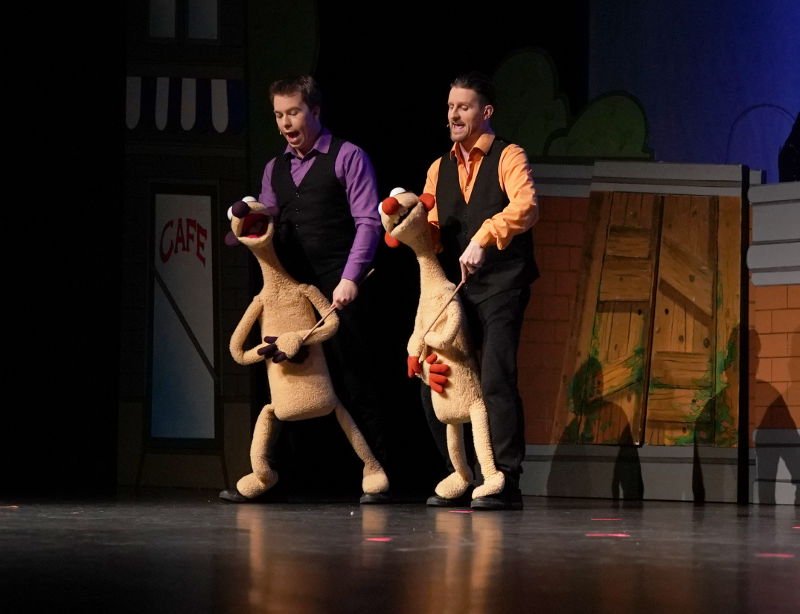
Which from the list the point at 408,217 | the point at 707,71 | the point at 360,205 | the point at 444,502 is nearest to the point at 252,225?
the point at 360,205

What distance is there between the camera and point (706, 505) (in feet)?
13.5

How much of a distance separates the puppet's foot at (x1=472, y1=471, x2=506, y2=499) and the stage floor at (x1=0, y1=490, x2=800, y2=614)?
0.08m

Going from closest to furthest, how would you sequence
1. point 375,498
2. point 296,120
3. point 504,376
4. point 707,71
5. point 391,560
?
point 391,560, point 504,376, point 375,498, point 296,120, point 707,71

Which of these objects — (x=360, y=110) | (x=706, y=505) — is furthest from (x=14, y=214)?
(x=706, y=505)

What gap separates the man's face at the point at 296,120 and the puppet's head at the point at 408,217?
0.41 m

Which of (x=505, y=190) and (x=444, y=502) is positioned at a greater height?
(x=505, y=190)

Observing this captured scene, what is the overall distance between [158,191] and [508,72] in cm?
138

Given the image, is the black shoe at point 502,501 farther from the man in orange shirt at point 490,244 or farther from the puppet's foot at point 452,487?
the puppet's foot at point 452,487

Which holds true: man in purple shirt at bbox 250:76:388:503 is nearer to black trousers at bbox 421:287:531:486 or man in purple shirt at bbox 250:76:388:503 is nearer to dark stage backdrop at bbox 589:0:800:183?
black trousers at bbox 421:287:531:486

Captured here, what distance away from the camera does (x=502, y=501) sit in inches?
143

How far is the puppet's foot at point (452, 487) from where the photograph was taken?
3801mm

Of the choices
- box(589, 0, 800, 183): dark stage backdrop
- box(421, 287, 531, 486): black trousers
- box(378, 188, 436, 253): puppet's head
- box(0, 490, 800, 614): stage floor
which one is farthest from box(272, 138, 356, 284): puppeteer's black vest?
box(589, 0, 800, 183): dark stage backdrop

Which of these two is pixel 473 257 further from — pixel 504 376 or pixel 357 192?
pixel 357 192

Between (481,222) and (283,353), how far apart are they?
2.34ft
